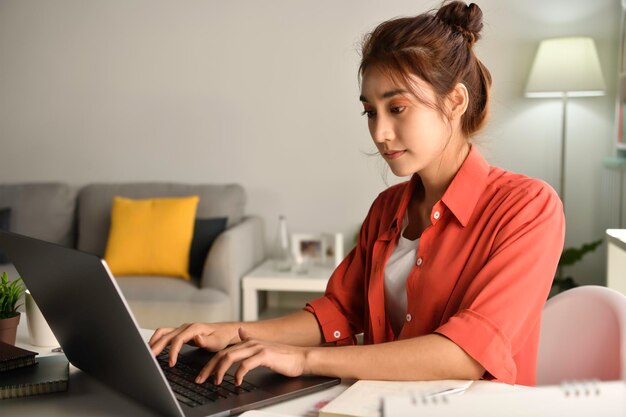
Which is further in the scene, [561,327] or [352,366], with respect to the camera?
[561,327]

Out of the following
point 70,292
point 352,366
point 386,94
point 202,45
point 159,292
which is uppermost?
point 202,45

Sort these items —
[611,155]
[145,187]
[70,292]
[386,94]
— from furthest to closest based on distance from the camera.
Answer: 1. [145,187]
2. [611,155]
3. [386,94]
4. [70,292]

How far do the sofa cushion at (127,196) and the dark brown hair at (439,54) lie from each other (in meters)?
2.81

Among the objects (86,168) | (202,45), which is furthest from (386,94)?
(86,168)

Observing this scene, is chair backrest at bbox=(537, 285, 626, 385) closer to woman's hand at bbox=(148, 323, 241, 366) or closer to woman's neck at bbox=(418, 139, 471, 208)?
woman's neck at bbox=(418, 139, 471, 208)

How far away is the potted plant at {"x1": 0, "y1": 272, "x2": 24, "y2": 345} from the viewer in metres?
1.44

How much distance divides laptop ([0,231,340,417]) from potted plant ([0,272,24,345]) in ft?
0.73

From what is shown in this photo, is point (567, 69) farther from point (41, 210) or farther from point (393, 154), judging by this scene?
point (41, 210)

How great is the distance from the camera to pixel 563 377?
1.44 meters

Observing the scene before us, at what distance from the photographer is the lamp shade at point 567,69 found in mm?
3875

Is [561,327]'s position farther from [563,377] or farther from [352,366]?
[352,366]

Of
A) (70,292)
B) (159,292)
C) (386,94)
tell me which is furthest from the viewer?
(159,292)

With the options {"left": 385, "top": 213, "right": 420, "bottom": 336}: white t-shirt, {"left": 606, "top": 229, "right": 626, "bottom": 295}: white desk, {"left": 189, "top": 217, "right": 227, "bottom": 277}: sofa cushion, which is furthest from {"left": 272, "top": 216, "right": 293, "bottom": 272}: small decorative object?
{"left": 385, "top": 213, "right": 420, "bottom": 336}: white t-shirt

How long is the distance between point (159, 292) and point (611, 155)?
7.91 ft
